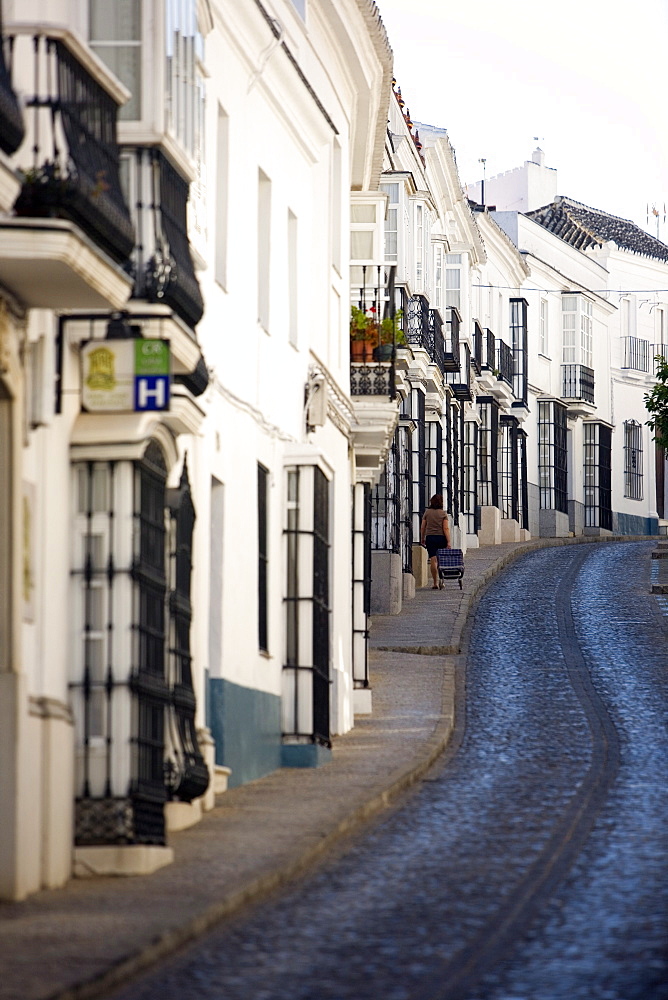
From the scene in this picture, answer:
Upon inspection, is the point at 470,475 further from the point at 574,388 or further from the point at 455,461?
the point at 574,388

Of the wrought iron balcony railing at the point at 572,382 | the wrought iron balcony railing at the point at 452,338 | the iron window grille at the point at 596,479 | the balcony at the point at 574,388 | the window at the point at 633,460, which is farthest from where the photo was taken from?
the window at the point at 633,460

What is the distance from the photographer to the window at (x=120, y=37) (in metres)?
11.8

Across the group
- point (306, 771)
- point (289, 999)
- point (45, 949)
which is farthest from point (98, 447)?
point (306, 771)

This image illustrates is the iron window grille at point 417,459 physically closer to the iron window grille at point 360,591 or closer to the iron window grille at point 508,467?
the iron window grille at point 360,591

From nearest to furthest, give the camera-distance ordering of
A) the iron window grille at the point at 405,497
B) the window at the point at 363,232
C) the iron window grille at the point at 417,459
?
the window at the point at 363,232
the iron window grille at the point at 405,497
the iron window grille at the point at 417,459

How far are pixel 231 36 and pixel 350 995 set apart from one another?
9392 mm

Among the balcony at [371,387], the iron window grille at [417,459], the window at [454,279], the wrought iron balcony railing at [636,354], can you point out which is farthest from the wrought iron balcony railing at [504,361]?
the balcony at [371,387]

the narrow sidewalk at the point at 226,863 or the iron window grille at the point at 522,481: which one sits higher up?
the iron window grille at the point at 522,481

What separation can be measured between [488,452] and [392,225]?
14.1 meters

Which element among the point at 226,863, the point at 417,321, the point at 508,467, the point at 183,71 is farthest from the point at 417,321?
the point at 226,863

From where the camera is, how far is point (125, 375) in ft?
36.7

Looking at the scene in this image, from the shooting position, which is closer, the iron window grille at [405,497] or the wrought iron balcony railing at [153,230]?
the wrought iron balcony railing at [153,230]

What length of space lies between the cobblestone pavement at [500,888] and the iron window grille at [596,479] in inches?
1404

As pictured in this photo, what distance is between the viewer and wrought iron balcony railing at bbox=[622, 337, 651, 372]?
61.2 m
